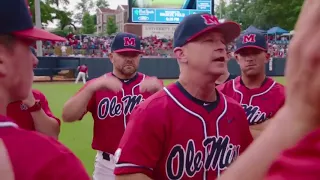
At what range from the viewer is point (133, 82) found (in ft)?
20.1

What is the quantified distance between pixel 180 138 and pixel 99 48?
37.0 metres

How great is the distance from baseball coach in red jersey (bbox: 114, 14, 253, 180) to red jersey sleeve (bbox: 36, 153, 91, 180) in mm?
1393

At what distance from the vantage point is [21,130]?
1725 mm

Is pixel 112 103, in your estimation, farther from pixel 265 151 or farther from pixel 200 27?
pixel 265 151

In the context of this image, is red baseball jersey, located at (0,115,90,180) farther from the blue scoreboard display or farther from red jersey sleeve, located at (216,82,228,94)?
the blue scoreboard display

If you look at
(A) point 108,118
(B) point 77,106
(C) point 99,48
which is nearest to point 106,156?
(A) point 108,118

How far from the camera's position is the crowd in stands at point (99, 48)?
36.8m

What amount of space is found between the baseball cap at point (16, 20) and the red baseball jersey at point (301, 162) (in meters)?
1.08

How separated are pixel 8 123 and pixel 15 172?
0.22 meters

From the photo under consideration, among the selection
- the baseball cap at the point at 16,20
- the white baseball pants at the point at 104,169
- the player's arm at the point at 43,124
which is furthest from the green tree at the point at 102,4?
the baseball cap at the point at 16,20

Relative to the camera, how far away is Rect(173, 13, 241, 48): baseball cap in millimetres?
3506

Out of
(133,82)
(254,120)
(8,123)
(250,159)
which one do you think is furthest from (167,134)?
(133,82)

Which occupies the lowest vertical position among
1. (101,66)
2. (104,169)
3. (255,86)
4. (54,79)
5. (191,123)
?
(54,79)

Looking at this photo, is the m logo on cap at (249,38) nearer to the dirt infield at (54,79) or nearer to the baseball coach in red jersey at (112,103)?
the baseball coach in red jersey at (112,103)
